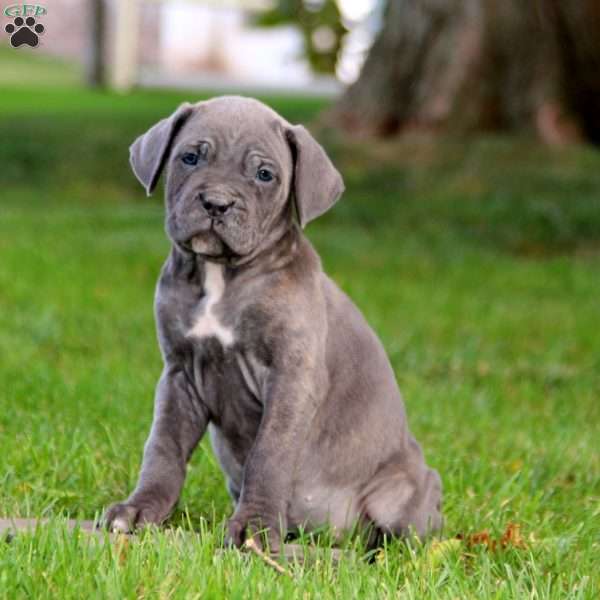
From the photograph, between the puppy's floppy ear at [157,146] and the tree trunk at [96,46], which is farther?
the tree trunk at [96,46]

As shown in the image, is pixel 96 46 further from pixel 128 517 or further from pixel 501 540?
pixel 128 517

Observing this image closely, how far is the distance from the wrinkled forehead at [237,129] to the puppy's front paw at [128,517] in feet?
3.71

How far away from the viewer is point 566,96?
1470cm

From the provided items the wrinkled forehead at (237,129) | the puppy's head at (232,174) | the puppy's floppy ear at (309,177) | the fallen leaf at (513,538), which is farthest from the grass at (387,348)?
the wrinkled forehead at (237,129)

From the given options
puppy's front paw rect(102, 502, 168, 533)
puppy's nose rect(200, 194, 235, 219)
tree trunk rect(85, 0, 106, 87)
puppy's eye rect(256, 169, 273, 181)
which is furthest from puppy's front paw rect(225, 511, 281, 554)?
tree trunk rect(85, 0, 106, 87)

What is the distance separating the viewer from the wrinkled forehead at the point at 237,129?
390 centimetres

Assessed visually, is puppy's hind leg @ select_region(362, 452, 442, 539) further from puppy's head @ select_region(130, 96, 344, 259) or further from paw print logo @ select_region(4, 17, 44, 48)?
paw print logo @ select_region(4, 17, 44, 48)

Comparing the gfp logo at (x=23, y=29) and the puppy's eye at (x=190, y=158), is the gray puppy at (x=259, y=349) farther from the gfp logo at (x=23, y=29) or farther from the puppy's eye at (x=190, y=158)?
the gfp logo at (x=23, y=29)

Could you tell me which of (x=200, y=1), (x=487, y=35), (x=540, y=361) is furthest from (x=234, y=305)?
(x=200, y=1)

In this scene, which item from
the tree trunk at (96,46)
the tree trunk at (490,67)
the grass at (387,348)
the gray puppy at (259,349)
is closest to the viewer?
the grass at (387,348)

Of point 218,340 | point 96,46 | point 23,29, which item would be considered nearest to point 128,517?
point 218,340

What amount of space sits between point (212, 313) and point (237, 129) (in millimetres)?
575

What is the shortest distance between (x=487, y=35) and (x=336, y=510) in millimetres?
10823

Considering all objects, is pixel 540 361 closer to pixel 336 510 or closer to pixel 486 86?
pixel 336 510
